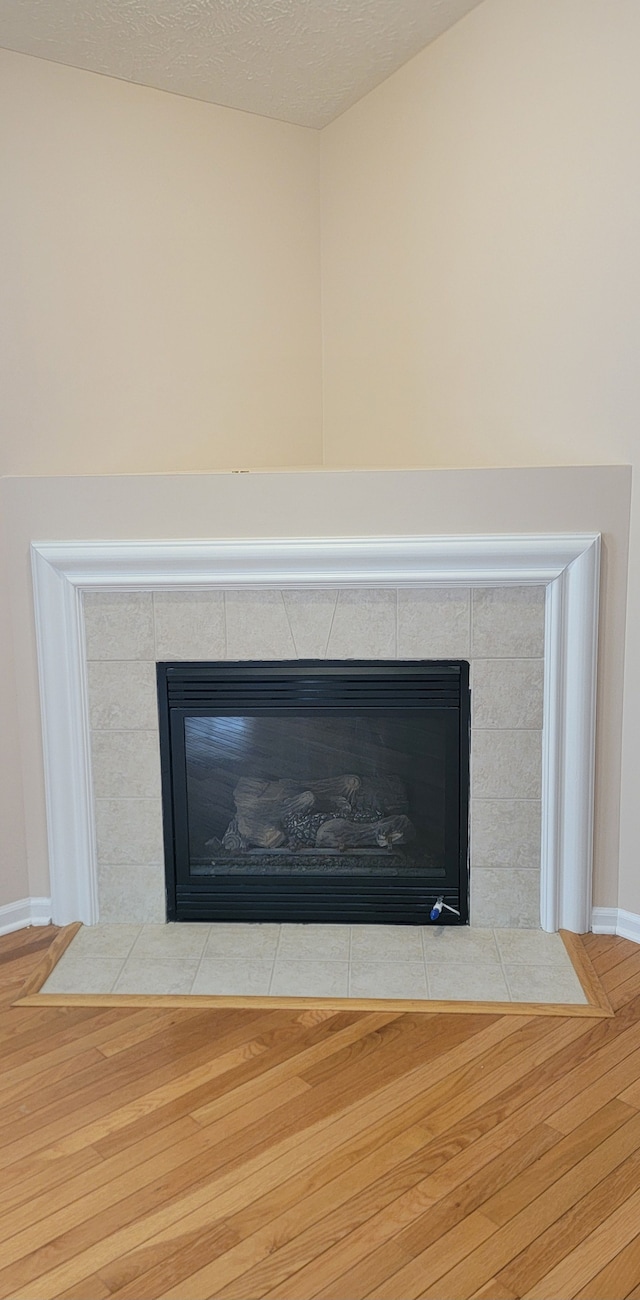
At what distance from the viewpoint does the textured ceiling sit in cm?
239

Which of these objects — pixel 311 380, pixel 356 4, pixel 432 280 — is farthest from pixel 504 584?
pixel 356 4

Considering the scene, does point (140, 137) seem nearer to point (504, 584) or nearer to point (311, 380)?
point (311, 380)

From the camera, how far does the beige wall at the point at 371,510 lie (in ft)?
7.94

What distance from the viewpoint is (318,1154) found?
1.81 m

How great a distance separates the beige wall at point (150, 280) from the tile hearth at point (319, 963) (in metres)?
1.32

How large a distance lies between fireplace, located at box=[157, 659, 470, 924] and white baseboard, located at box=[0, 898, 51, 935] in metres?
0.37

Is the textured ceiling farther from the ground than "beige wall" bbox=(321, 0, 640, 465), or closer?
Answer: farther from the ground

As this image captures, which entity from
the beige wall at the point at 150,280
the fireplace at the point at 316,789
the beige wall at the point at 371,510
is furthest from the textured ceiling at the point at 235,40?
the fireplace at the point at 316,789

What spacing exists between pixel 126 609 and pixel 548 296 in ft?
4.50

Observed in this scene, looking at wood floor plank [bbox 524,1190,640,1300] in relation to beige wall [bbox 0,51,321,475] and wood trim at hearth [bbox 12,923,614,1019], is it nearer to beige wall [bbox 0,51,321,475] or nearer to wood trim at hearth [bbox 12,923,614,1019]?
wood trim at hearth [bbox 12,923,614,1019]

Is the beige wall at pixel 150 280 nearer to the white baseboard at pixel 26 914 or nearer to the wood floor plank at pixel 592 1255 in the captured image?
the white baseboard at pixel 26 914

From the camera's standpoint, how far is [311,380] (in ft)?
10.7

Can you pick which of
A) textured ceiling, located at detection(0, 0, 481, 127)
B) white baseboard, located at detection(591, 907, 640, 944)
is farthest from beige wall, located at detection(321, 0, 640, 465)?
white baseboard, located at detection(591, 907, 640, 944)

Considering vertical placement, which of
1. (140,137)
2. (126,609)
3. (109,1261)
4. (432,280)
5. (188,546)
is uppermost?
(140,137)
